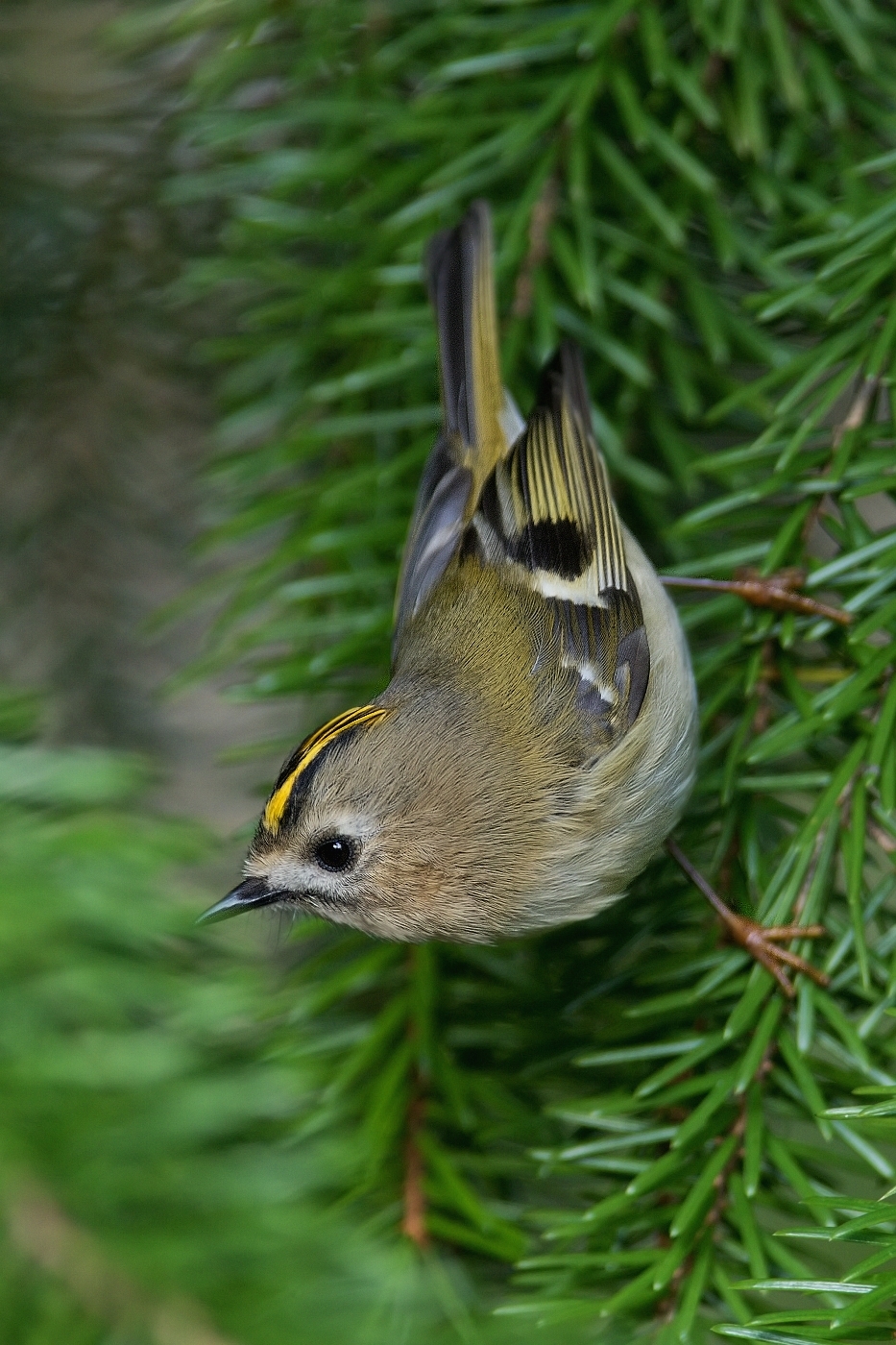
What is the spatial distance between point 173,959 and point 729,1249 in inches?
20.5

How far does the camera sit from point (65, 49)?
4.88ft

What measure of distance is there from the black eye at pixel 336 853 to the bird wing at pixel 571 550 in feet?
1.15

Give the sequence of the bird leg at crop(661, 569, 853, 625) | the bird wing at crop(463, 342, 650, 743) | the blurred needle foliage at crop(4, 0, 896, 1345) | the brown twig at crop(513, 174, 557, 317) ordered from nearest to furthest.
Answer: the blurred needle foliage at crop(4, 0, 896, 1345) < the bird leg at crop(661, 569, 853, 625) < the brown twig at crop(513, 174, 557, 317) < the bird wing at crop(463, 342, 650, 743)

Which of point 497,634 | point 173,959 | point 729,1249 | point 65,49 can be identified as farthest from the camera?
point 497,634

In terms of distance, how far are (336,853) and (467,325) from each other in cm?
64

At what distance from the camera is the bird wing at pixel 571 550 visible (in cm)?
148

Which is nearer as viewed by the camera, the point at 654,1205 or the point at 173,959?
the point at 173,959

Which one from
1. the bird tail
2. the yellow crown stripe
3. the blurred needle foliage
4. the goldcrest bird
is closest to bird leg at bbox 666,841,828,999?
the blurred needle foliage

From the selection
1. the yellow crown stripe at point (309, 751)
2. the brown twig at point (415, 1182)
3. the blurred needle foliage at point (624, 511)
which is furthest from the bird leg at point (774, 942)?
the yellow crown stripe at point (309, 751)

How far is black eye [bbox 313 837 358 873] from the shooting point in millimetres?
1312

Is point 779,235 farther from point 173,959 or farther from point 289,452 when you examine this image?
point 173,959

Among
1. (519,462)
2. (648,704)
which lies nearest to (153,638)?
Answer: (519,462)

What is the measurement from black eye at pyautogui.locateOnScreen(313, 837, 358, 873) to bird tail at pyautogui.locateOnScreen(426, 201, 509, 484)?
1.68 feet

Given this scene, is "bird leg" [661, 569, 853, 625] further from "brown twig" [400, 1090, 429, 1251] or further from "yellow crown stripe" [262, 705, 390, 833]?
"brown twig" [400, 1090, 429, 1251]
